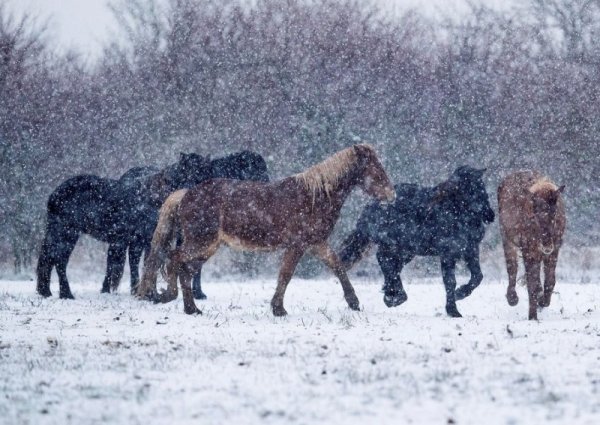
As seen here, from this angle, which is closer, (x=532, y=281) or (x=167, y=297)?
(x=532, y=281)

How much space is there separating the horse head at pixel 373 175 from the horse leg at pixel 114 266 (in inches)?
200

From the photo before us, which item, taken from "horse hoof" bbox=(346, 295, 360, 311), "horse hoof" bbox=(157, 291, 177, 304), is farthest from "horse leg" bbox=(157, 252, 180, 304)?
"horse hoof" bbox=(346, 295, 360, 311)

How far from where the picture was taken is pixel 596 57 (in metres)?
21.0

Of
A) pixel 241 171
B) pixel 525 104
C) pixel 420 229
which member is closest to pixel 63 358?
pixel 420 229

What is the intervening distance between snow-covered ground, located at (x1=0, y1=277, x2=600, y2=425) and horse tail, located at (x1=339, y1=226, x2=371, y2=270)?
79cm

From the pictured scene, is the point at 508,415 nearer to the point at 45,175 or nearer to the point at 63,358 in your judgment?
the point at 63,358

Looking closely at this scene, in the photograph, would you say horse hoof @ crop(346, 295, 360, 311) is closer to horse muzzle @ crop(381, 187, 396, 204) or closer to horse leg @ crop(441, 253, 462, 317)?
horse leg @ crop(441, 253, 462, 317)

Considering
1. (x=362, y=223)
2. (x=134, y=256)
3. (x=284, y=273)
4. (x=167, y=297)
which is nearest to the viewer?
(x=284, y=273)

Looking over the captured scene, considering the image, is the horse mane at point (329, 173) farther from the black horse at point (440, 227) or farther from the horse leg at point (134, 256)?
the horse leg at point (134, 256)

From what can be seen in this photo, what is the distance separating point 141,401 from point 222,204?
5472 mm

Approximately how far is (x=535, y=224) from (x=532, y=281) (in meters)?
0.68

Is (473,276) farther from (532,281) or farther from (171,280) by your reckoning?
(171,280)

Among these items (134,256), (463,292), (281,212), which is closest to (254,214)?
(281,212)

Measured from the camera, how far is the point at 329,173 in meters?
10.7
